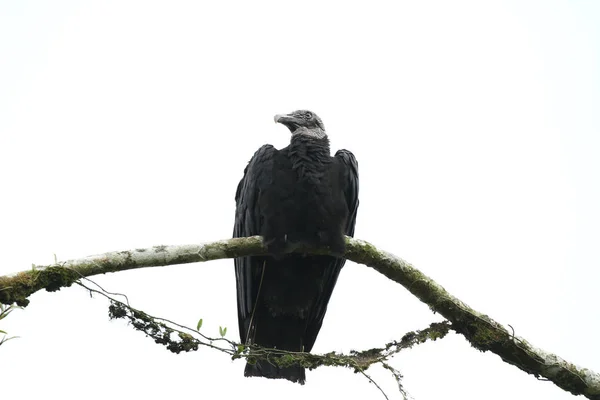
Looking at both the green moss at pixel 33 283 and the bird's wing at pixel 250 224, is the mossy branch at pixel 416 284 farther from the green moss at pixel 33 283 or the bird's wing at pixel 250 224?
the bird's wing at pixel 250 224

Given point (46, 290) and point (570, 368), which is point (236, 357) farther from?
point (570, 368)

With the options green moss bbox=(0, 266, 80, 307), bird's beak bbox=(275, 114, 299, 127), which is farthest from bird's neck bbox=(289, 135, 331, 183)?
green moss bbox=(0, 266, 80, 307)

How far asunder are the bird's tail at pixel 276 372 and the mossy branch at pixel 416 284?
126cm

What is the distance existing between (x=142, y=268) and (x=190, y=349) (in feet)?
1.93

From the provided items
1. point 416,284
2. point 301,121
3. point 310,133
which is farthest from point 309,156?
point 416,284

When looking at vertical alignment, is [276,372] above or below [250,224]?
below

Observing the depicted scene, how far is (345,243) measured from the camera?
211 inches

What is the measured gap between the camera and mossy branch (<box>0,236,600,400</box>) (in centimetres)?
441

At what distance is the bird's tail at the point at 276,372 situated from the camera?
6.05 m

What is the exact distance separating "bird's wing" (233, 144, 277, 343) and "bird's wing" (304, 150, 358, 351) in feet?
1.80

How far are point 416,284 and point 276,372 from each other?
1.64 meters

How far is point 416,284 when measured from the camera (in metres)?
5.09

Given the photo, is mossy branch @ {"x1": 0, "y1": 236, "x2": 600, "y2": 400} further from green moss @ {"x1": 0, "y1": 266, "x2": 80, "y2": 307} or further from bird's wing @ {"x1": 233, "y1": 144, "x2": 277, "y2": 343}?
bird's wing @ {"x1": 233, "y1": 144, "x2": 277, "y2": 343}

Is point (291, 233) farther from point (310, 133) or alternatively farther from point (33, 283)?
point (33, 283)
